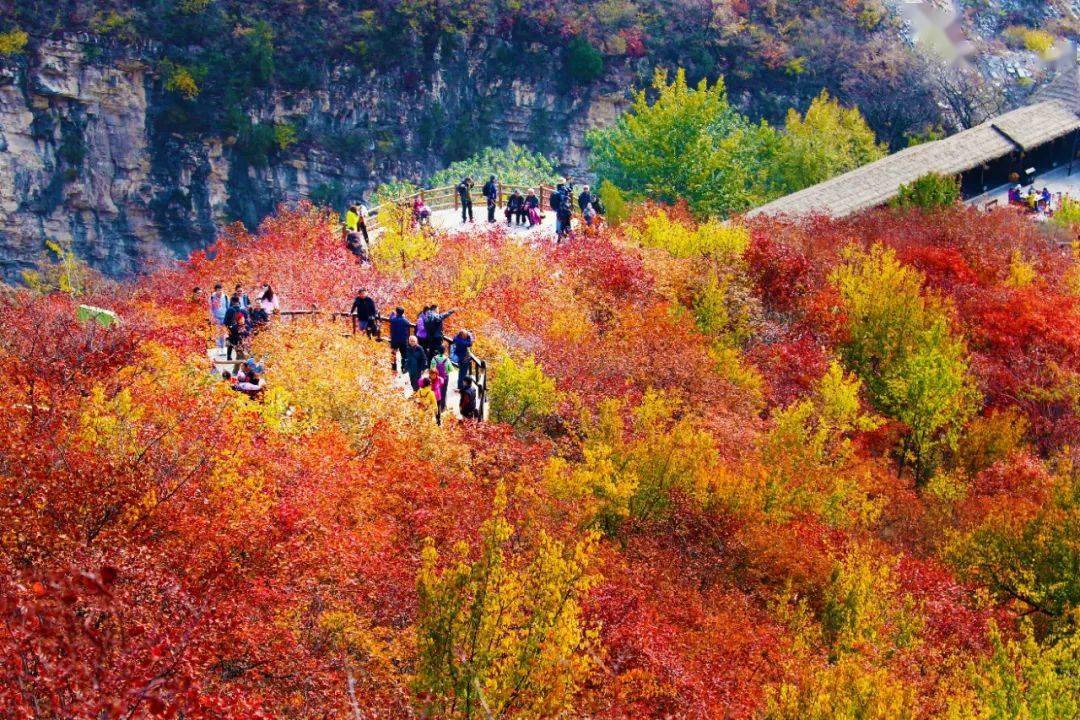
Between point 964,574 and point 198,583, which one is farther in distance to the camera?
point 964,574

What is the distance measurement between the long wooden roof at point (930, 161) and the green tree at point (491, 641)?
34.5 meters

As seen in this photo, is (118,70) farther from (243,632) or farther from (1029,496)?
(243,632)

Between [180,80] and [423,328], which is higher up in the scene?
[423,328]

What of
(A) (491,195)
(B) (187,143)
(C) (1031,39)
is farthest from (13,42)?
(C) (1031,39)

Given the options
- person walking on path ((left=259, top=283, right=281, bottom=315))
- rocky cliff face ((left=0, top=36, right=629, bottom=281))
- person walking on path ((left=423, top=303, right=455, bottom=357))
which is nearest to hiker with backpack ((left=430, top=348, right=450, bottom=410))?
person walking on path ((left=423, top=303, right=455, bottom=357))

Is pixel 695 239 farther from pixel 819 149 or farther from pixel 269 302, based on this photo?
pixel 819 149

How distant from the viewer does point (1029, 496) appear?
31062 millimetres

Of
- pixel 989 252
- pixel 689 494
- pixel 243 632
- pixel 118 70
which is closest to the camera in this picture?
pixel 243 632

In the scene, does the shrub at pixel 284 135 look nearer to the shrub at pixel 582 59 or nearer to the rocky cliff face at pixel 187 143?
the rocky cliff face at pixel 187 143

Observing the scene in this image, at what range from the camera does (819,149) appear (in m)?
63.2

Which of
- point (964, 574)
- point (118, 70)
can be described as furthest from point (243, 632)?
point (118, 70)

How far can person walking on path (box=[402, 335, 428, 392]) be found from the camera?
26.0m

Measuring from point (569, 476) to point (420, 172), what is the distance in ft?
178

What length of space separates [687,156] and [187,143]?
29130mm
